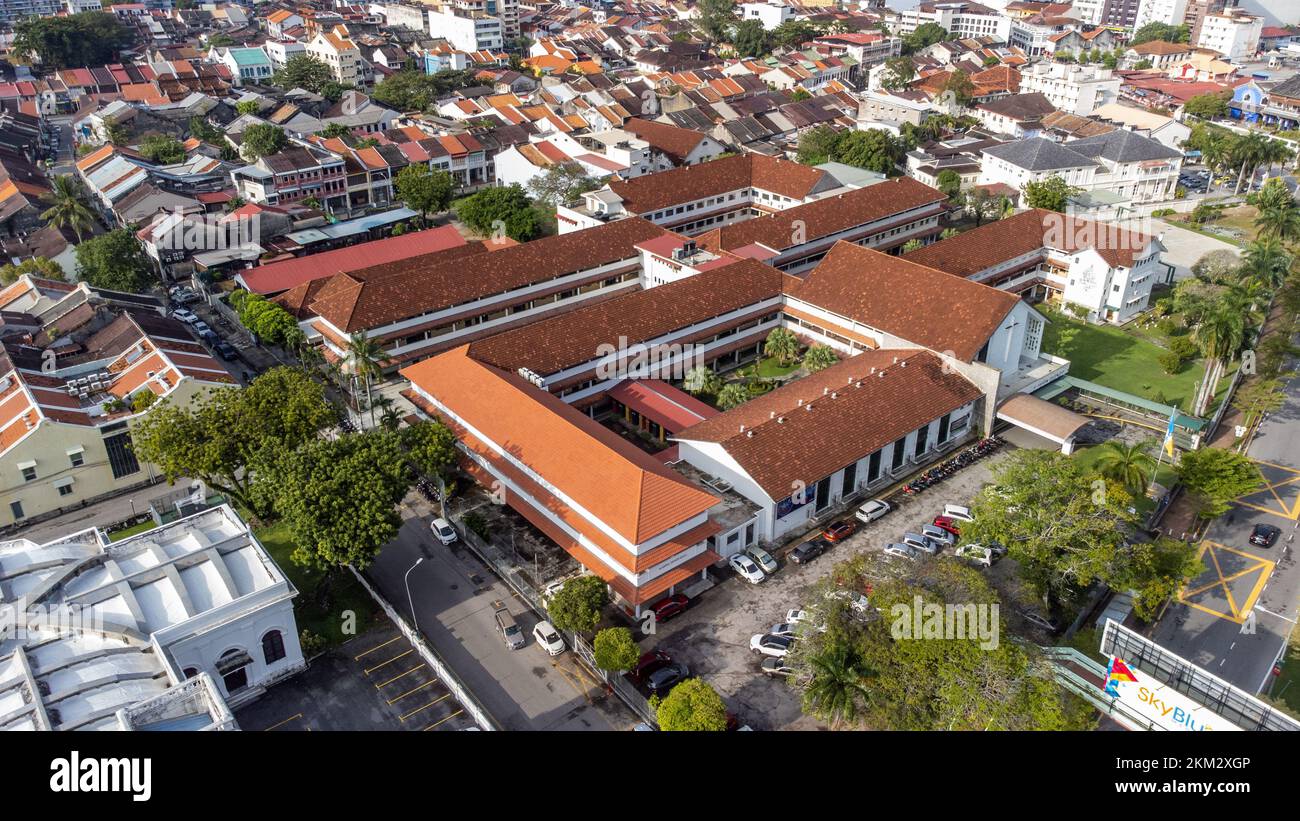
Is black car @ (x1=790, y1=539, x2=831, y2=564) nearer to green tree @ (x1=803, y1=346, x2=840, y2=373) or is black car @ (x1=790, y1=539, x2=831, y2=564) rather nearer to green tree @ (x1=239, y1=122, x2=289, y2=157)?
green tree @ (x1=803, y1=346, x2=840, y2=373)

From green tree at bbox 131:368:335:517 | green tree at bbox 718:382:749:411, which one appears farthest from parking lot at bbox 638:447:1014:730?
green tree at bbox 131:368:335:517

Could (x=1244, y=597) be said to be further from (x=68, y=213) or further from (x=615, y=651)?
(x=68, y=213)

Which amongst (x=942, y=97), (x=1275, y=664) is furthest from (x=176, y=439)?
(x=942, y=97)

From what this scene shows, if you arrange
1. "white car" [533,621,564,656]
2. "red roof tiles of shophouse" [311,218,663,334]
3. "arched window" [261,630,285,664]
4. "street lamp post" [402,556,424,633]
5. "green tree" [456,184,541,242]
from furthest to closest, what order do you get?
"green tree" [456,184,541,242] → "red roof tiles of shophouse" [311,218,663,334] → "street lamp post" [402,556,424,633] → "white car" [533,621,564,656] → "arched window" [261,630,285,664]

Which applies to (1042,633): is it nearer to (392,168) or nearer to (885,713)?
(885,713)

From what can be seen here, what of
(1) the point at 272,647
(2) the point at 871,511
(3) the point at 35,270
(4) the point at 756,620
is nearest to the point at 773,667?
(4) the point at 756,620
